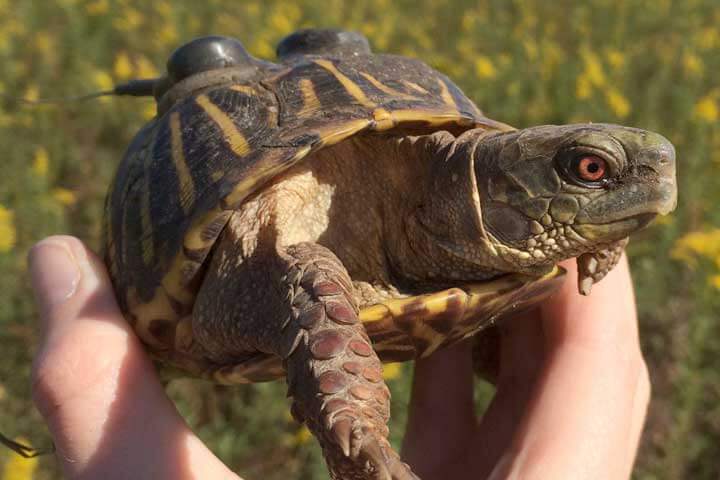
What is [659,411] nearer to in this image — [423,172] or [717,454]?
[717,454]

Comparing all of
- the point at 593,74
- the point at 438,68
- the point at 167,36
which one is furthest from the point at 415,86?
the point at 167,36

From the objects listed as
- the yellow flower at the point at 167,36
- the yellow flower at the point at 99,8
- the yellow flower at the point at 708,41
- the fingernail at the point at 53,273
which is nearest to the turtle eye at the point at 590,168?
the fingernail at the point at 53,273

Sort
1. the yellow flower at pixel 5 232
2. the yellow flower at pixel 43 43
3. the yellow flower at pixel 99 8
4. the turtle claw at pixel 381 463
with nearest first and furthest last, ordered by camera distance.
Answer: the turtle claw at pixel 381 463 < the yellow flower at pixel 5 232 < the yellow flower at pixel 43 43 < the yellow flower at pixel 99 8

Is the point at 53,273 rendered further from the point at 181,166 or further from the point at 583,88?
the point at 583,88

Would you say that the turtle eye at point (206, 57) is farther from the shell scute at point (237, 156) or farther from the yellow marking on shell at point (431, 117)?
the yellow marking on shell at point (431, 117)

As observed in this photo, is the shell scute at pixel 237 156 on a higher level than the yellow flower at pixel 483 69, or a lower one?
higher

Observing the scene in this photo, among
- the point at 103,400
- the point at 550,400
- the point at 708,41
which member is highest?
the point at 103,400

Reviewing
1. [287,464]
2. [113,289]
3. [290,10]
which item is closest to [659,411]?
[287,464]
